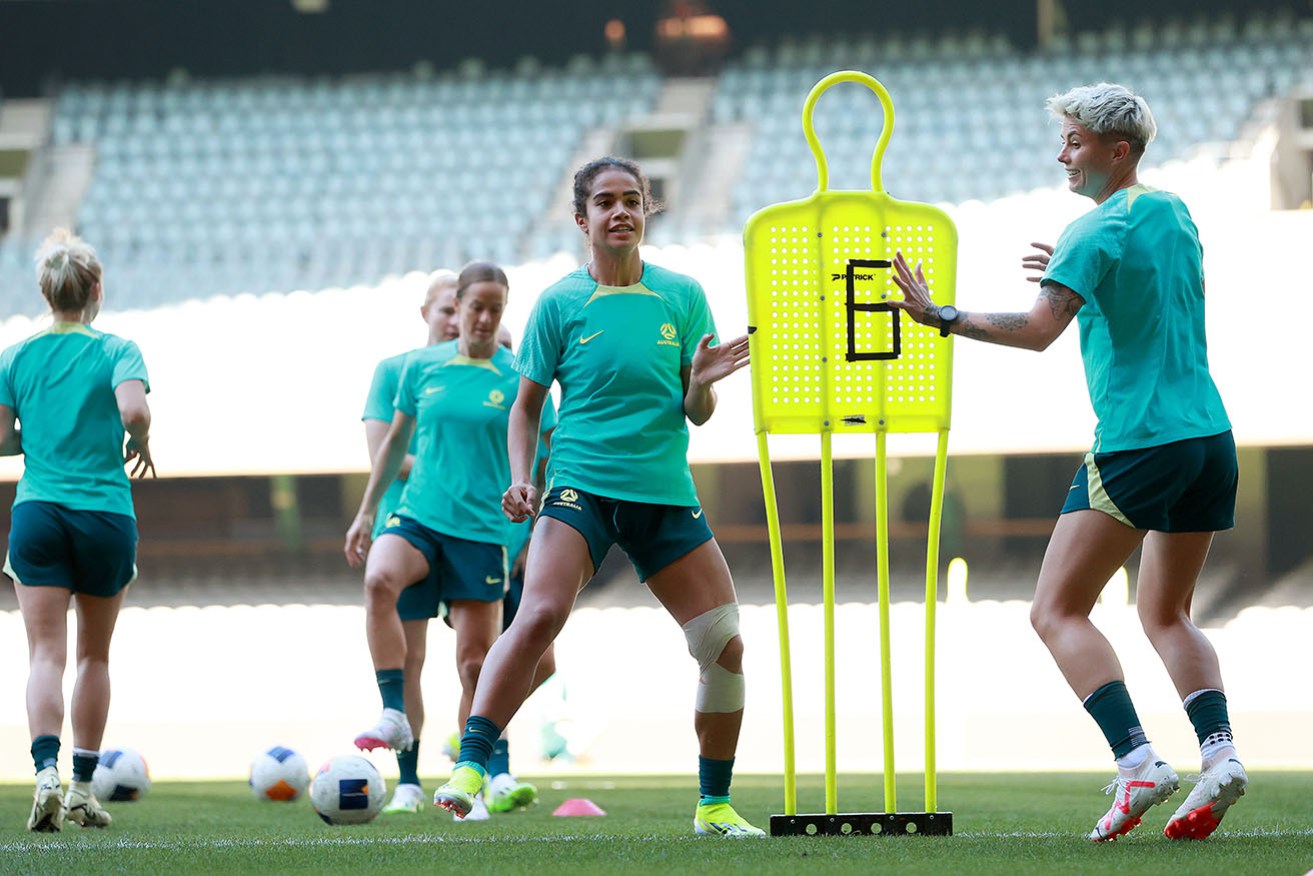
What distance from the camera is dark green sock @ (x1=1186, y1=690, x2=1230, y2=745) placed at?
3.84m

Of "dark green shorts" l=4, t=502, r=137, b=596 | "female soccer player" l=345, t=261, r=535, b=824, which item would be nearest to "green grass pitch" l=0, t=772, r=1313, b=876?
"female soccer player" l=345, t=261, r=535, b=824

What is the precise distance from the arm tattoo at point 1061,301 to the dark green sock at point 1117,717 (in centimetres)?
83

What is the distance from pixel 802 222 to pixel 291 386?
13326mm

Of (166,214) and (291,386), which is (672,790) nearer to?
(291,386)

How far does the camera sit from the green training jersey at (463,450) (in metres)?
5.93

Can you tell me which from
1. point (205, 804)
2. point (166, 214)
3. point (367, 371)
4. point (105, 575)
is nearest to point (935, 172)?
point (367, 371)

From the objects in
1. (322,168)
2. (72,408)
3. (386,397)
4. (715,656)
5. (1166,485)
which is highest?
(322,168)

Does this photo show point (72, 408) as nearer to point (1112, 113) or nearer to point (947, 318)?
point (947, 318)

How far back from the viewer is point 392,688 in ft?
19.1

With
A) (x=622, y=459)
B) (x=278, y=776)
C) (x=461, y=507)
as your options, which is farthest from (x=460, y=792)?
(x=278, y=776)

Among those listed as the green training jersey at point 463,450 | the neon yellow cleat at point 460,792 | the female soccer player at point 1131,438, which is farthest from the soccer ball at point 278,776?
the female soccer player at point 1131,438

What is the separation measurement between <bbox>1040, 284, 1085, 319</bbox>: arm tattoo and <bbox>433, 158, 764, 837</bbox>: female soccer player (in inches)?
29.3

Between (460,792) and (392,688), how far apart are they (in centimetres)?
215

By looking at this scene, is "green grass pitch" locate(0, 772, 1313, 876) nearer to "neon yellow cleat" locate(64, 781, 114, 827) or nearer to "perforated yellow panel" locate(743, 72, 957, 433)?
"neon yellow cleat" locate(64, 781, 114, 827)
